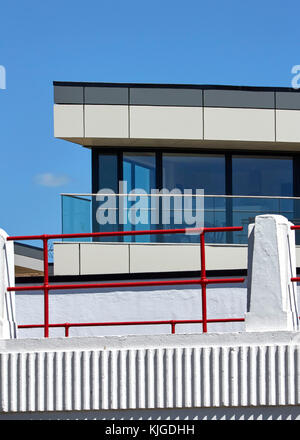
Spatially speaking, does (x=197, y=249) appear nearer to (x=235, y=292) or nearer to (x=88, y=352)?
(x=235, y=292)

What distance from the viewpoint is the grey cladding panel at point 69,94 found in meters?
19.1

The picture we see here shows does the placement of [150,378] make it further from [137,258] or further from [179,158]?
[179,158]

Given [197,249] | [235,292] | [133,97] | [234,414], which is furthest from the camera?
[133,97]

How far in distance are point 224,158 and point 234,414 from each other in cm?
1427

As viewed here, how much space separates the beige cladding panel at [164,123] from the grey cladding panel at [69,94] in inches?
54.5

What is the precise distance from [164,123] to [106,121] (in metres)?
1.51

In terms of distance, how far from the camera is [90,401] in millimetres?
6766

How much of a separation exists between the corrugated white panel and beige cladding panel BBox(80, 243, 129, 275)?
1107cm

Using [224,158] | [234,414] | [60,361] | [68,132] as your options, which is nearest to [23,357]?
[60,361]

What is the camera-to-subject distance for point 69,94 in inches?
754

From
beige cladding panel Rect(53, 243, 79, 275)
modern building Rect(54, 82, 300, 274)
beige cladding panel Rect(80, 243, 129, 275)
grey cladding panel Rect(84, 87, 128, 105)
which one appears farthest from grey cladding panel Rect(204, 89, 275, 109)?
beige cladding panel Rect(53, 243, 79, 275)

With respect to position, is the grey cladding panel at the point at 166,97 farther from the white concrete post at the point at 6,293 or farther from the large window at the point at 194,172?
the white concrete post at the point at 6,293

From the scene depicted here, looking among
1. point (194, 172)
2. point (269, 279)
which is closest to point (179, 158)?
point (194, 172)

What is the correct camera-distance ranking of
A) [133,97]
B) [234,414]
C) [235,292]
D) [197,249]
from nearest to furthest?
[234,414], [235,292], [197,249], [133,97]
